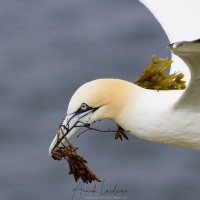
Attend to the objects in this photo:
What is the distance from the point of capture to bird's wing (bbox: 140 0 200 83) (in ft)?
47.8

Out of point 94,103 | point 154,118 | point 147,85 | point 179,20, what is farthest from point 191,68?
point 179,20

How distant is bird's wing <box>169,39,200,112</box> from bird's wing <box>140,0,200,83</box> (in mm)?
2293

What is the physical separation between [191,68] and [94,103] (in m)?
1.17

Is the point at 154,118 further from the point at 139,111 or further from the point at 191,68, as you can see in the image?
the point at 191,68

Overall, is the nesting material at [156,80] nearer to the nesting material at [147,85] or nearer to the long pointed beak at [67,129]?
the nesting material at [147,85]

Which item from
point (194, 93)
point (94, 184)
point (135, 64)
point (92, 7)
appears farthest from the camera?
point (92, 7)

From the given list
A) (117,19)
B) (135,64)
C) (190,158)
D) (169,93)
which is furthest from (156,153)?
(169,93)

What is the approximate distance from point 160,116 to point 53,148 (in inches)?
43.7

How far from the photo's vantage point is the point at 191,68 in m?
11.6

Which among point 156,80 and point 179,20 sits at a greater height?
point 179,20

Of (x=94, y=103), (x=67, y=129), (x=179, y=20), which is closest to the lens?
(x=94, y=103)

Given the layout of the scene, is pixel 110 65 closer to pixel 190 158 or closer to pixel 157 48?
pixel 157 48

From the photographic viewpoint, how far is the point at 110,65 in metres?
21.1

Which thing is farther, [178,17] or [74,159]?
[178,17]
